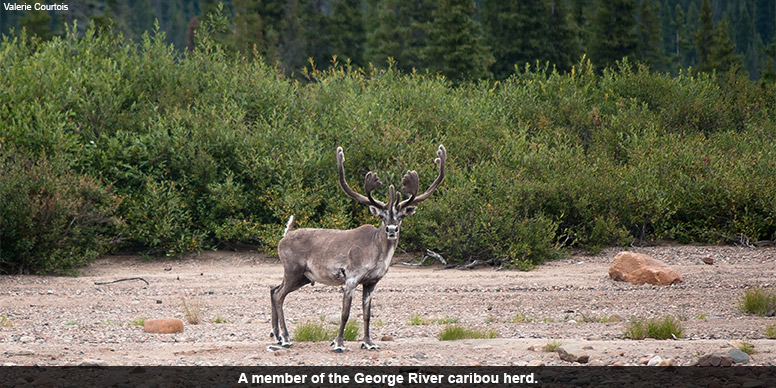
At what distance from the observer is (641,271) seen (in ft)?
54.2

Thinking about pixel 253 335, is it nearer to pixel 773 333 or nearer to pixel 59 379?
pixel 59 379

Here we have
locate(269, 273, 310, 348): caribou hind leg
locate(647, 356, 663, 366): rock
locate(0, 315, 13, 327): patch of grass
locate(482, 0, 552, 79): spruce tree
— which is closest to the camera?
locate(647, 356, 663, 366): rock

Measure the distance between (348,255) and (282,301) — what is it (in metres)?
1.13

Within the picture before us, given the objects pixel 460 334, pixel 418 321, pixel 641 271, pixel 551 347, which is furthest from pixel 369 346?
pixel 641 271

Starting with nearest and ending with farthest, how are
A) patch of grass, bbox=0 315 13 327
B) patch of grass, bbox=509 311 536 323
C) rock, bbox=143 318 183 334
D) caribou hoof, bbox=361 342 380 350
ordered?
caribou hoof, bbox=361 342 380 350 < rock, bbox=143 318 183 334 < patch of grass, bbox=0 315 13 327 < patch of grass, bbox=509 311 536 323

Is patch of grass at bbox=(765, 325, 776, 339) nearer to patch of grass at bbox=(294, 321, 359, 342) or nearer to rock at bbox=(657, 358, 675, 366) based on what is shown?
rock at bbox=(657, 358, 675, 366)

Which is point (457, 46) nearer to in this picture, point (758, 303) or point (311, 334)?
point (758, 303)

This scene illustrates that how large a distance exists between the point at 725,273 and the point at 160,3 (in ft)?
347

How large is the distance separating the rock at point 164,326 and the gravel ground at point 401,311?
5.4 inches

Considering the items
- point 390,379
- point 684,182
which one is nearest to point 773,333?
point 390,379

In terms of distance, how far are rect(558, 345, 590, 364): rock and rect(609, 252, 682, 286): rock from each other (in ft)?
23.3

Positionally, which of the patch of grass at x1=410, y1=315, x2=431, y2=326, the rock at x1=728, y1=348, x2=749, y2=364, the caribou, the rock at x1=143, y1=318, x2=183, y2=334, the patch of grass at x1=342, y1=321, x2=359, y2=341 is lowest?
the patch of grass at x1=410, y1=315, x2=431, y2=326

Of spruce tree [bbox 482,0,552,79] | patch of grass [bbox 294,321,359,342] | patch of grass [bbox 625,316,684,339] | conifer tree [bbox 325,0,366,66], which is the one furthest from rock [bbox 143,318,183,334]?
conifer tree [bbox 325,0,366,66]

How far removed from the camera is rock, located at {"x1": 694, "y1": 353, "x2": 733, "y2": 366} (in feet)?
29.5
